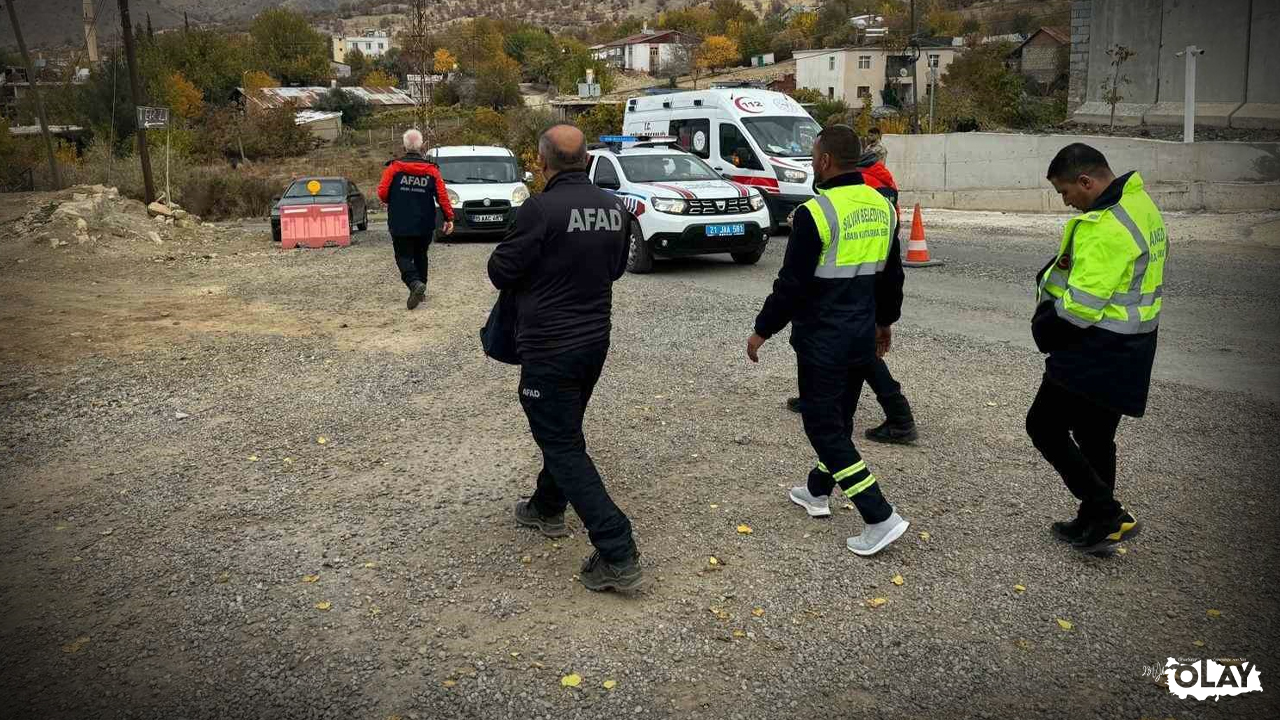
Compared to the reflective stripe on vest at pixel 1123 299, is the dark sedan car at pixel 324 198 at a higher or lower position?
higher

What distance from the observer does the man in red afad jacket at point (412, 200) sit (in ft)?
33.6

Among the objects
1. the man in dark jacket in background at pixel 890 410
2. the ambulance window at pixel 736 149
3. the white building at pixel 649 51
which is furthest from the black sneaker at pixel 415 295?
the white building at pixel 649 51

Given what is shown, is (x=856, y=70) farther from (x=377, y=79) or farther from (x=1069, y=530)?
(x=1069, y=530)

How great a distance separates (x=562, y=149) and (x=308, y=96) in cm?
8647

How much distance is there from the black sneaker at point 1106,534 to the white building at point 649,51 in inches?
4155

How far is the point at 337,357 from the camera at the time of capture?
28.1 ft

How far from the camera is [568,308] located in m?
3.97

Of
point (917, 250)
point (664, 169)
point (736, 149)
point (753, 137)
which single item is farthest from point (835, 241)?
point (736, 149)

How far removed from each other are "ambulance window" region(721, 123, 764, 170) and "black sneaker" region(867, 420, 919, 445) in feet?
35.7

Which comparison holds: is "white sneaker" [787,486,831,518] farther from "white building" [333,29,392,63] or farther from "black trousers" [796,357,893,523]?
"white building" [333,29,392,63]

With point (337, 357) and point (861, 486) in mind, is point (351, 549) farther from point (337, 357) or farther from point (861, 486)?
point (337, 357)

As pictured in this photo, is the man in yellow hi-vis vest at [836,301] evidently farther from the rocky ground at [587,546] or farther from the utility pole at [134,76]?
the utility pole at [134,76]

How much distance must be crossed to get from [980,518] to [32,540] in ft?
15.5

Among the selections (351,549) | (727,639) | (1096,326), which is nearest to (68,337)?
(351,549)
